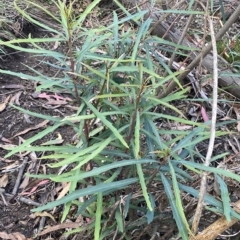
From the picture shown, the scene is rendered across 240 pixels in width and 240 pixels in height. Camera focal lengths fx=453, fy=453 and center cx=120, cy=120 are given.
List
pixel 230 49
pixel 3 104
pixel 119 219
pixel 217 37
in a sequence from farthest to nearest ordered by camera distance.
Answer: pixel 230 49
pixel 3 104
pixel 217 37
pixel 119 219

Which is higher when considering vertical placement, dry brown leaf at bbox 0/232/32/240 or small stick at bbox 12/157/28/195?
dry brown leaf at bbox 0/232/32/240

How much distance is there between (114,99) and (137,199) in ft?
1.21

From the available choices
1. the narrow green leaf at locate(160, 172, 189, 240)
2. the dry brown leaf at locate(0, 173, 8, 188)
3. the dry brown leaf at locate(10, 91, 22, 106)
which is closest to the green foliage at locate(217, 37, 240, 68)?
the dry brown leaf at locate(10, 91, 22, 106)

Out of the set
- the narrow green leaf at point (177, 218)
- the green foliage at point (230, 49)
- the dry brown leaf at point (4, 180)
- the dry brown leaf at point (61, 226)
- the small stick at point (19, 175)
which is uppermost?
the narrow green leaf at point (177, 218)

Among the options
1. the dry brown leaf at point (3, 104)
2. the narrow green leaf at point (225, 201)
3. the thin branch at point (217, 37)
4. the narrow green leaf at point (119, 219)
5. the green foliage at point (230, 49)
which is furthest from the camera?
the green foliage at point (230, 49)

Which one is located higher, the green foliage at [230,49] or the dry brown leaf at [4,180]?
the green foliage at [230,49]

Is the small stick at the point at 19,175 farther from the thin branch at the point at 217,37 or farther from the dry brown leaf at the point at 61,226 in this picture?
the thin branch at the point at 217,37

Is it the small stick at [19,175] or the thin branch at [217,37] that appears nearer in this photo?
the thin branch at [217,37]

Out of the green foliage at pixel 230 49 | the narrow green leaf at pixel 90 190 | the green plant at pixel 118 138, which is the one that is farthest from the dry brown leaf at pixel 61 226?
the green foliage at pixel 230 49

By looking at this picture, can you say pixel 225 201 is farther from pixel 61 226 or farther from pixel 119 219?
pixel 61 226

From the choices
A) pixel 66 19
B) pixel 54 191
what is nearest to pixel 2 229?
pixel 54 191

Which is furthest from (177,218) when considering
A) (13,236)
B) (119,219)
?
(13,236)

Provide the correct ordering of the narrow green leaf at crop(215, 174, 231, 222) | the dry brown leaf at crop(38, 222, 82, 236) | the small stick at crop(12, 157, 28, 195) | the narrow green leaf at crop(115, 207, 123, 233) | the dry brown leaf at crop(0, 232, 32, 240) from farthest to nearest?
the small stick at crop(12, 157, 28, 195) < the dry brown leaf at crop(0, 232, 32, 240) < the dry brown leaf at crop(38, 222, 82, 236) < the narrow green leaf at crop(115, 207, 123, 233) < the narrow green leaf at crop(215, 174, 231, 222)

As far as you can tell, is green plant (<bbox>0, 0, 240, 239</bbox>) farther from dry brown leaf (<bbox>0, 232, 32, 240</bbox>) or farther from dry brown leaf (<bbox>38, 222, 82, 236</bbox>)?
dry brown leaf (<bbox>0, 232, 32, 240</bbox>)
